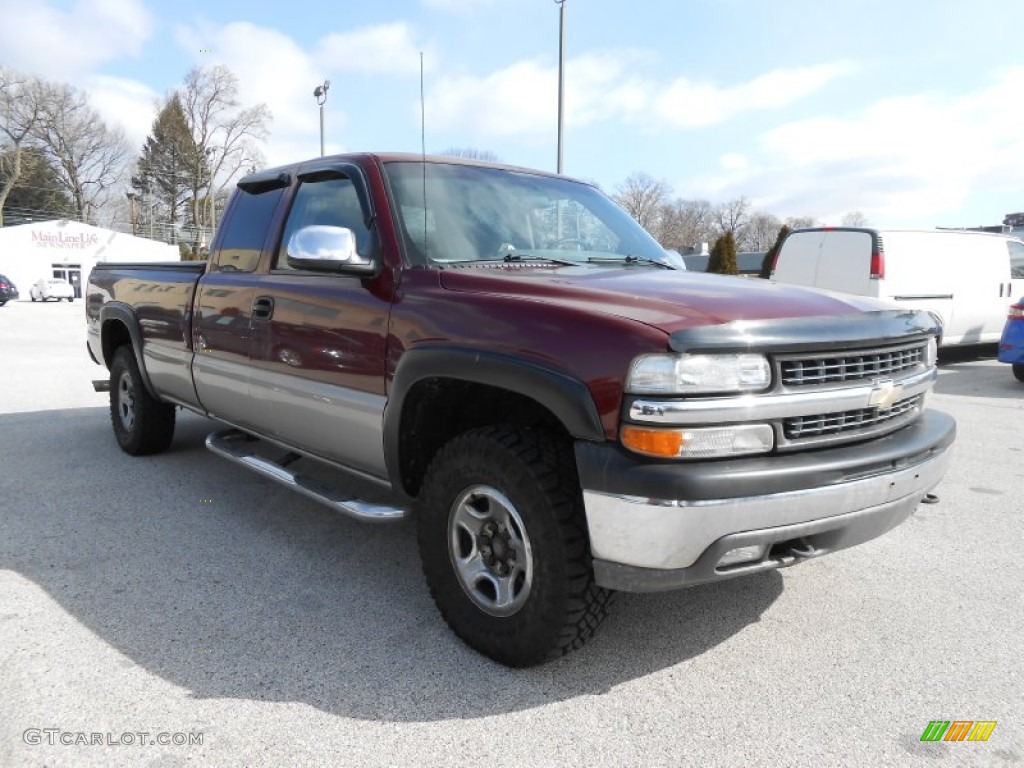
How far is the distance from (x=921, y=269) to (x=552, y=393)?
985cm

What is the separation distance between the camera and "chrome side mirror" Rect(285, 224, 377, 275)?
305cm

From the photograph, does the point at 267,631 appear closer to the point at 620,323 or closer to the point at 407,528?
the point at 407,528

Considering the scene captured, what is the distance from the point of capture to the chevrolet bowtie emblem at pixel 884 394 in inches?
101

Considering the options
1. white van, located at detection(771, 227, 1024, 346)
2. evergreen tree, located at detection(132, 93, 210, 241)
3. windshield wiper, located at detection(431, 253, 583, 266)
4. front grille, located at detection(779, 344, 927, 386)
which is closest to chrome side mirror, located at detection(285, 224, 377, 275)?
windshield wiper, located at detection(431, 253, 583, 266)

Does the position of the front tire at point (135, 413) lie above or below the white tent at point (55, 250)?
below

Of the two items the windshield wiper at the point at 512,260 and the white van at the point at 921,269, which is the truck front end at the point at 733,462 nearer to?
the windshield wiper at the point at 512,260

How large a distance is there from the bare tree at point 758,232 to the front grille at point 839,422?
93.3 metres

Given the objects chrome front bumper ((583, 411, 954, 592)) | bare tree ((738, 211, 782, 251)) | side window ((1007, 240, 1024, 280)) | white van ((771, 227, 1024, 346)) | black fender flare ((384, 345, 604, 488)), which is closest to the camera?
chrome front bumper ((583, 411, 954, 592))

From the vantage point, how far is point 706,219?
86125 mm

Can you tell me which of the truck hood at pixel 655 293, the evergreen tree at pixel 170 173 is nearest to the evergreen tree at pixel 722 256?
the truck hood at pixel 655 293

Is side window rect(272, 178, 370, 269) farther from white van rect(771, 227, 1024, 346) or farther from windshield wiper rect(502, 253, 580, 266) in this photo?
white van rect(771, 227, 1024, 346)

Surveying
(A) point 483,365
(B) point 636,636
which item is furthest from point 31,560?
(B) point 636,636

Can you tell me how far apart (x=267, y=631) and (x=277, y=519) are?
1.41 m

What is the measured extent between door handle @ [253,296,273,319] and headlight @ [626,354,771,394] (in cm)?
220
